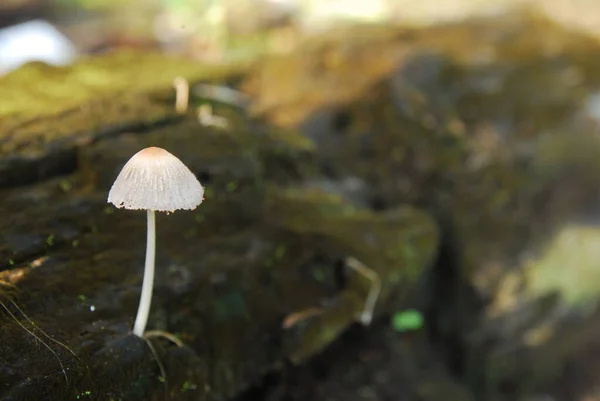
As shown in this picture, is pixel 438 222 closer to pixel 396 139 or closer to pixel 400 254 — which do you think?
pixel 396 139

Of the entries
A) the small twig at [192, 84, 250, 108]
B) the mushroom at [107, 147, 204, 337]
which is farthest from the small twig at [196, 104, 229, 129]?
the mushroom at [107, 147, 204, 337]

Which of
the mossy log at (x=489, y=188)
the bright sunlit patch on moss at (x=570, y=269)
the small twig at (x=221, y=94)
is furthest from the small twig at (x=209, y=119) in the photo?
the bright sunlit patch on moss at (x=570, y=269)

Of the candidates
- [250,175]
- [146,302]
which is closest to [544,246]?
[250,175]

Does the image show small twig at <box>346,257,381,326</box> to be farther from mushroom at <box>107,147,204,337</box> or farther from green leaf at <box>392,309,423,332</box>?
mushroom at <box>107,147,204,337</box>

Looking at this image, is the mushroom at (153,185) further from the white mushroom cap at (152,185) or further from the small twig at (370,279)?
the small twig at (370,279)

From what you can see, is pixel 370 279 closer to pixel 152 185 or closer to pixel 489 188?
pixel 152 185

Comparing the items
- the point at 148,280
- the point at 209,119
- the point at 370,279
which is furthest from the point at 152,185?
the point at 370,279
